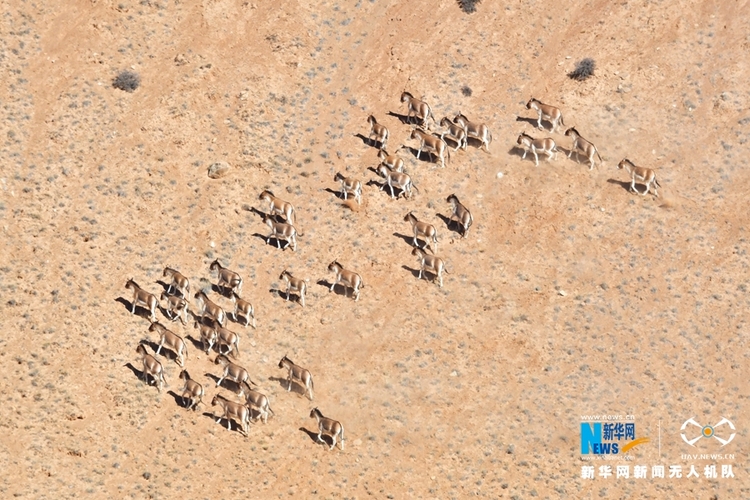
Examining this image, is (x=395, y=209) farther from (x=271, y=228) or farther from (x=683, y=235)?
(x=683, y=235)

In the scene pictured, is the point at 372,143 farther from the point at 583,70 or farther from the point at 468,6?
the point at 583,70

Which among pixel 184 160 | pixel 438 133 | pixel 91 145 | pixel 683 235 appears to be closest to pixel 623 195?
pixel 683 235

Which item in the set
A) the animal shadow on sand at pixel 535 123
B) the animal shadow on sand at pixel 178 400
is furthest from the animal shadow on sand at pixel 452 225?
the animal shadow on sand at pixel 178 400

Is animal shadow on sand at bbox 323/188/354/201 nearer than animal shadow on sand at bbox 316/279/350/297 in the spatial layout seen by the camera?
No

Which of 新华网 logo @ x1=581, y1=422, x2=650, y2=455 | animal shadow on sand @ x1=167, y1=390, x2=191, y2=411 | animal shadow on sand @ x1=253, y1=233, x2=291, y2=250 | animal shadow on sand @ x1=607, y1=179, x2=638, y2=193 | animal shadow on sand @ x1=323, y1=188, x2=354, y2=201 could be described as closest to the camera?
animal shadow on sand @ x1=167, y1=390, x2=191, y2=411

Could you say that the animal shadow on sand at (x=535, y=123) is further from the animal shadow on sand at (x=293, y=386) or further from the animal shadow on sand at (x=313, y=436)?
the animal shadow on sand at (x=313, y=436)

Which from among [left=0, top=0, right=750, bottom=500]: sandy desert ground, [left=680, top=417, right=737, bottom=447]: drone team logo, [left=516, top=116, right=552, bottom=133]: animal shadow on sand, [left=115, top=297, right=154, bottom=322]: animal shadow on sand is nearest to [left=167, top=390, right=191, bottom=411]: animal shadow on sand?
[left=0, top=0, right=750, bottom=500]: sandy desert ground

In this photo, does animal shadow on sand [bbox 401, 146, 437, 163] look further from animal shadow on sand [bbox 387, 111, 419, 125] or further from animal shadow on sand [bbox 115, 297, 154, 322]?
animal shadow on sand [bbox 115, 297, 154, 322]
